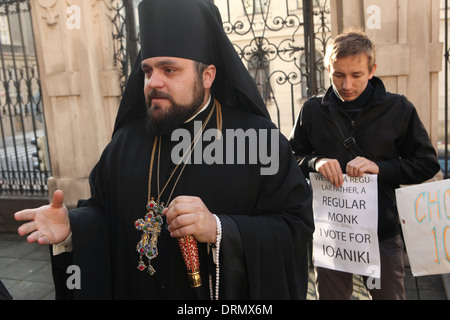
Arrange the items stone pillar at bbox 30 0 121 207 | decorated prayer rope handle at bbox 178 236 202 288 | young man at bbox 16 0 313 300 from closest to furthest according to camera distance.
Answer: decorated prayer rope handle at bbox 178 236 202 288
young man at bbox 16 0 313 300
stone pillar at bbox 30 0 121 207

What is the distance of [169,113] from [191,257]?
71cm

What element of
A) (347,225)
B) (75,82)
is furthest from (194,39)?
(75,82)

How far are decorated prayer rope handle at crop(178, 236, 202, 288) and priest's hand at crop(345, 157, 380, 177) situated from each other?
4.02 feet

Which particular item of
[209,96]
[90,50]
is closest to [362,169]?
[209,96]

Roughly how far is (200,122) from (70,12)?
3972 millimetres

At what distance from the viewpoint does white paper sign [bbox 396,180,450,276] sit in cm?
239

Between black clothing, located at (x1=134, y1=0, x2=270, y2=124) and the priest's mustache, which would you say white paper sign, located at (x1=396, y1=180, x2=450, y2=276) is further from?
the priest's mustache

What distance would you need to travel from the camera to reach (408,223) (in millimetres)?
2490

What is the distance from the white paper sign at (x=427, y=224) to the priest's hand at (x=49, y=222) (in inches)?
75.7

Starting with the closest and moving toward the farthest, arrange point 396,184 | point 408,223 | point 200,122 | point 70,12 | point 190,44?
point 190,44 → point 200,122 → point 408,223 → point 396,184 → point 70,12

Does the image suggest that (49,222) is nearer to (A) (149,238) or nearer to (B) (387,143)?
(A) (149,238)

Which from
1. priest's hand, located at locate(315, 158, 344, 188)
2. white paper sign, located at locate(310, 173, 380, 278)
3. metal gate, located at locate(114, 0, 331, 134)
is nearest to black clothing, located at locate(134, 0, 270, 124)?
priest's hand, located at locate(315, 158, 344, 188)

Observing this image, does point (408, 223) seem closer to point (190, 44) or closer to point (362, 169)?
point (362, 169)

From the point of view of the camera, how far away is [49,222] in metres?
1.89
